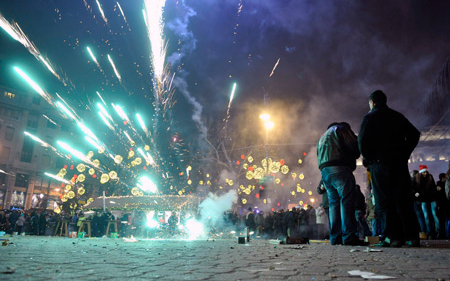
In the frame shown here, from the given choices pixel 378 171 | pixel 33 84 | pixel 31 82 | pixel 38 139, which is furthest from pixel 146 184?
pixel 378 171

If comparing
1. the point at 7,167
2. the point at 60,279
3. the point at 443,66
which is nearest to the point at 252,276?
the point at 60,279

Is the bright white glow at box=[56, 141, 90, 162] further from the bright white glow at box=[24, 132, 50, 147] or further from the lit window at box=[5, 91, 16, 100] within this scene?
the lit window at box=[5, 91, 16, 100]

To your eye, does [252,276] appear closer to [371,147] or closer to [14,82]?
[371,147]

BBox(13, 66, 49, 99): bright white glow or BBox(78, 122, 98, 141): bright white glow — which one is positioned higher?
BBox(13, 66, 49, 99): bright white glow

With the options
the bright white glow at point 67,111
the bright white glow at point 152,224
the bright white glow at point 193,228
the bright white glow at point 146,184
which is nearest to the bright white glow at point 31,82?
the bright white glow at point 67,111

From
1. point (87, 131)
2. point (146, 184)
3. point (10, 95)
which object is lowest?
point (146, 184)

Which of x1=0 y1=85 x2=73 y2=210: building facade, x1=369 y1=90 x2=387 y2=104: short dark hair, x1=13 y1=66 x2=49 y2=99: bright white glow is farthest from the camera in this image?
x1=13 y1=66 x2=49 y2=99: bright white glow

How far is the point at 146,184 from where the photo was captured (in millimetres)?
41031

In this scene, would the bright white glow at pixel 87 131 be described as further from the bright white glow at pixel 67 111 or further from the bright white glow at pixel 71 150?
the bright white glow at pixel 71 150

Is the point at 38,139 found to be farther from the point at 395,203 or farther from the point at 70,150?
the point at 395,203

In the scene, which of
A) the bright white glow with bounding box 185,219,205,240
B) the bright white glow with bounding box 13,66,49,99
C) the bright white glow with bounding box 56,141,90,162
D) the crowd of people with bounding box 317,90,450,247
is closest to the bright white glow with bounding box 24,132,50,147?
the bright white glow with bounding box 56,141,90,162

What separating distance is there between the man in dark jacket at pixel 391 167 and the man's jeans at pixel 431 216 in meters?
5.06

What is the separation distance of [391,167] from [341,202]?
1.16 metres

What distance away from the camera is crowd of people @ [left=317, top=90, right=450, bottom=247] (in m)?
4.84
